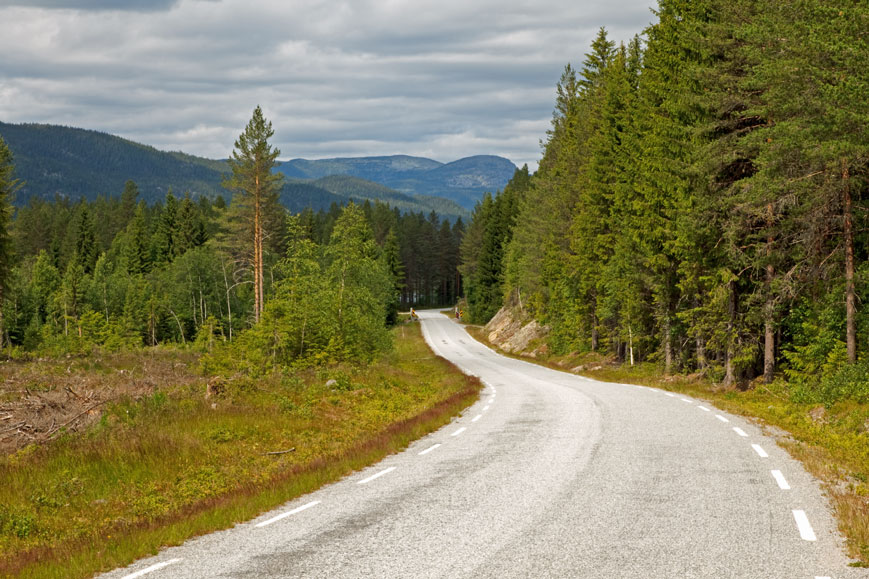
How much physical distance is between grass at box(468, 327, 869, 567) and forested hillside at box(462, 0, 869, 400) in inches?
34.9

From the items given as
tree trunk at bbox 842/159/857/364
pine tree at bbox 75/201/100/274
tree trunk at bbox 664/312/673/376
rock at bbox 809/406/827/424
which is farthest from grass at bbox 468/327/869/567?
pine tree at bbox 75/201/100/274

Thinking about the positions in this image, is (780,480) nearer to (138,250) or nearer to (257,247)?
(257,247)

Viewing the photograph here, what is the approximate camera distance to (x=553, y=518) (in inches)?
332

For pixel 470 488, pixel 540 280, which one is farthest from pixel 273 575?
pixel 540 280

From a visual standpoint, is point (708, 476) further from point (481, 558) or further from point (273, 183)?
point (273, 183)

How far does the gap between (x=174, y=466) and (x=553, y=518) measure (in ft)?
24.0

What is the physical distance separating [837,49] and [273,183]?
3975 centimetres

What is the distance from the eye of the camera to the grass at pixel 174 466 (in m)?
8.63

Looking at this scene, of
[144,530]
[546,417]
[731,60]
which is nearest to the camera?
[144,530]

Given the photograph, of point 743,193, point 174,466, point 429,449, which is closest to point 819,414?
point 743,193

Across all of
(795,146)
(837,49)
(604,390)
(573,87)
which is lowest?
(604,390)

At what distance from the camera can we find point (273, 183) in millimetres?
49781

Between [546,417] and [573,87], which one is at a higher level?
[573,87]

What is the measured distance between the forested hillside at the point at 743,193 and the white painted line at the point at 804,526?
10.9 metres
